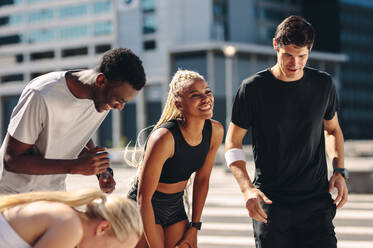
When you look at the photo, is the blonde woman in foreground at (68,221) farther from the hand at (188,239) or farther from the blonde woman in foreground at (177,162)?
the hand at (188,239)

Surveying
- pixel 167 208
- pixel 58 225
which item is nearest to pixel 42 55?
pixel 167 208

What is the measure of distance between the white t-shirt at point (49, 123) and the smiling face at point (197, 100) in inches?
19.3

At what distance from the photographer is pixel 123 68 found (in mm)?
2922

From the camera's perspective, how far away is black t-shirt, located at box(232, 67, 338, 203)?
10.7 feet

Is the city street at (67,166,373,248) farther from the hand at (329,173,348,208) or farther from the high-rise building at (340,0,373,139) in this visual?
the high-rise building at (340,0,373,139)

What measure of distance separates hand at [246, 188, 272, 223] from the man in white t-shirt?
2.74 feet

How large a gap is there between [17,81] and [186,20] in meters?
21.2

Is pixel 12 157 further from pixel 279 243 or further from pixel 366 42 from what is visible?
pixel 366 42

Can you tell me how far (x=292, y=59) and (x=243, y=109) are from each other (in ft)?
1.42

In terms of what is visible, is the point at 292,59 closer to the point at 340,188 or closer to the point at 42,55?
the point at 340,188

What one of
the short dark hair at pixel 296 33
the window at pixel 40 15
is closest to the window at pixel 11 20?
the window at pixel 40 15

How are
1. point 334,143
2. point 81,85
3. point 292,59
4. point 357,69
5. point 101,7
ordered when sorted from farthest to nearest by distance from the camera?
point 357,69 → point 101,7 → point 334,143 → point 292,59 → point 81,85

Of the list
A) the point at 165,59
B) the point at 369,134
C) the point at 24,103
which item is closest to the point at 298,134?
the point at 24,103

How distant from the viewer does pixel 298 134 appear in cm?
327
